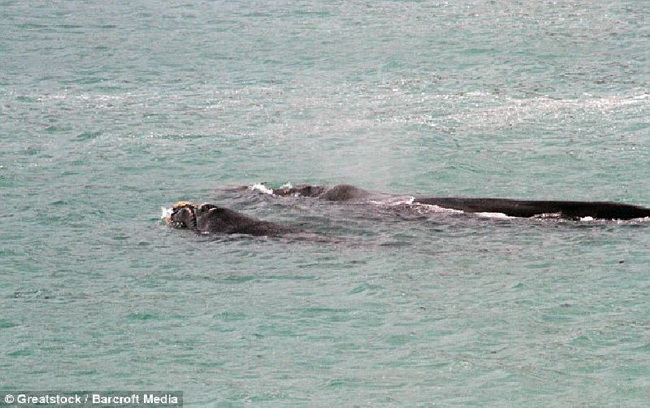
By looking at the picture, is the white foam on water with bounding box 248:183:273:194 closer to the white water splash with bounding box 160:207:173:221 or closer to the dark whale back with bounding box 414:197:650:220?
the white water splash with bounding box 160:207:173:221

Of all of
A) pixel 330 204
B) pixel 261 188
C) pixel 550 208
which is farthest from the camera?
pixel 261 188

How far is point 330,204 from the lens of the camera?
10.1m

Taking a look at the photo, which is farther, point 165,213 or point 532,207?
point 165,213

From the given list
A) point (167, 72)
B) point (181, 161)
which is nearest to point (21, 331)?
point (181, 161)

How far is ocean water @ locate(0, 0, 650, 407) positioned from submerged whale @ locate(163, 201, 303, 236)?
225 mm

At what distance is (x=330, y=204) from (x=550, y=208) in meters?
1.81

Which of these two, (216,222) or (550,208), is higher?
(550,208)

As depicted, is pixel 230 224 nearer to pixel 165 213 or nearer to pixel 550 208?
pixel 165 213

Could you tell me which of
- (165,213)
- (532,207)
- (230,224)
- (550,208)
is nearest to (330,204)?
(230,224)

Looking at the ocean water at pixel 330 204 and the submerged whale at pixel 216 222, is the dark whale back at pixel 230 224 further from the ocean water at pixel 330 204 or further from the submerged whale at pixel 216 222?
the ocean water at pixel 330 204

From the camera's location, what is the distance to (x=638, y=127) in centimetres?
1273

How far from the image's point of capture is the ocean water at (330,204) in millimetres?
6645

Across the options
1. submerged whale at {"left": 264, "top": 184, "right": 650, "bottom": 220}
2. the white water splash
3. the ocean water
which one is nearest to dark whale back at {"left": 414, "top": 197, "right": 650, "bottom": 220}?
submerged whale at {"left": 264, "top": 184, "right": 650, "bottom": 220}

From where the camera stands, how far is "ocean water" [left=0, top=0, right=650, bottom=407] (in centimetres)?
664
